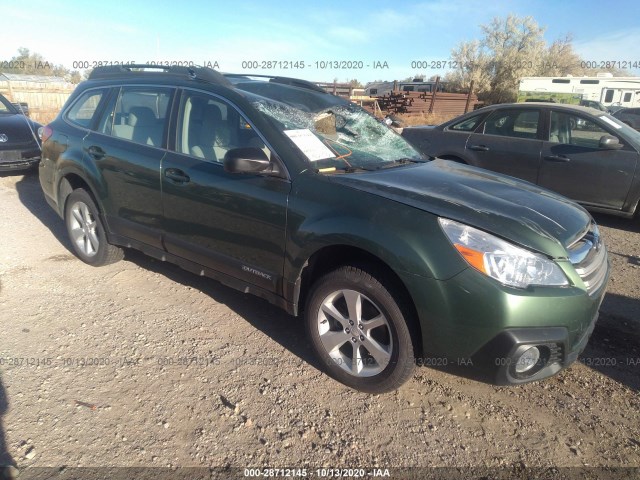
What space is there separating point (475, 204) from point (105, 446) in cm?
233

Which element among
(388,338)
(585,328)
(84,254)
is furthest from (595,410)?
(84,254)

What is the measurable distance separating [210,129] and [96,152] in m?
1.35

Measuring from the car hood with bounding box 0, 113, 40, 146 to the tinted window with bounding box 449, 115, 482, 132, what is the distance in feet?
23.6

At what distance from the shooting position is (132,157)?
3686 mm

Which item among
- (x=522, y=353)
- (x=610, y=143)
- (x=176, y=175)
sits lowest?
(x=522, y=353)

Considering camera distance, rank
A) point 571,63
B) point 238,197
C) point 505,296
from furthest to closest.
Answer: point 571,63 → point 238,197 → point 505,296

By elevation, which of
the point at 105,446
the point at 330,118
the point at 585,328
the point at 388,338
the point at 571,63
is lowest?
the point at 105,446

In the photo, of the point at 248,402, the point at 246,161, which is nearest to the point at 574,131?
the point at 246,161

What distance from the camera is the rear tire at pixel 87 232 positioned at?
4.24 metres

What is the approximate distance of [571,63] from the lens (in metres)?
39.5

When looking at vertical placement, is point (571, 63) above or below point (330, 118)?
Result: above

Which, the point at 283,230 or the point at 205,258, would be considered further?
the point at 205,258

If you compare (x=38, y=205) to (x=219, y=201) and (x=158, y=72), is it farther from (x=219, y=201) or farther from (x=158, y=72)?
(x=219, y=201)

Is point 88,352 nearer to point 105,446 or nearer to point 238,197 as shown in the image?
point 105,446
